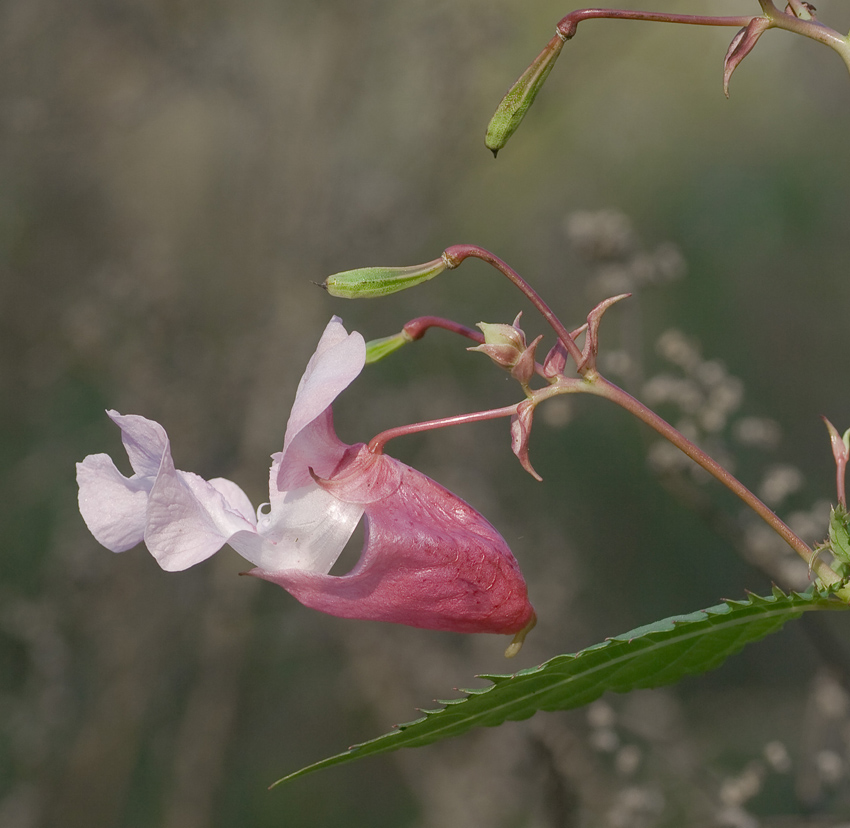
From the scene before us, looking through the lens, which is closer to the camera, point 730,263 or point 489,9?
point 489,9

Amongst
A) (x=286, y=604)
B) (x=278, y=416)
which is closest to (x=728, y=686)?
(x=286, y=604)

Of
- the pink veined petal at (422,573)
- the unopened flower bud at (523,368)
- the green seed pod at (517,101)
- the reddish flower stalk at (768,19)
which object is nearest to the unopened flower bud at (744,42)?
the reddish flower stalk at (768,19)

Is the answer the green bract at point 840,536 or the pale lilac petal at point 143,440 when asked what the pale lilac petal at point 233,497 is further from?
the green bract at point 840,536

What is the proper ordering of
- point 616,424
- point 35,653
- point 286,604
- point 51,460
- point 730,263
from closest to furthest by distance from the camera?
point 35,653 → point 51,460 → point 286,604 → point 616,424 → point 730,263

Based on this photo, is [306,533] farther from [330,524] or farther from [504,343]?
[504,343]

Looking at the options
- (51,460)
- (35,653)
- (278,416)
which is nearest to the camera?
(35,653)

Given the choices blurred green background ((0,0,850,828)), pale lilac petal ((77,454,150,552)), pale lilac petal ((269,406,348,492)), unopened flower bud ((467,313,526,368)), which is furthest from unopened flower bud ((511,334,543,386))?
blurred green background ((0,0,850,828))

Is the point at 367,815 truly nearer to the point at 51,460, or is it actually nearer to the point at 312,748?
the point at 312,748

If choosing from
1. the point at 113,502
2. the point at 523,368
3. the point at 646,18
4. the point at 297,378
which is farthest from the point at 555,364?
the point at 297,378

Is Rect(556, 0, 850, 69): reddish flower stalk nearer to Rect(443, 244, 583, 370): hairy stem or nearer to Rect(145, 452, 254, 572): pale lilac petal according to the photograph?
Rect(443, 244, 583, 370): hairy stem
